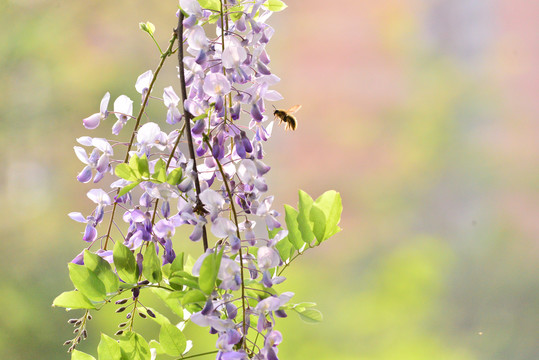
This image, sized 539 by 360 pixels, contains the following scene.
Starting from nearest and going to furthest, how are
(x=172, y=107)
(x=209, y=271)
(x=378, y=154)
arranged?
(x=209, y=271) → (x=172, y=107) → (x=378, y=154)

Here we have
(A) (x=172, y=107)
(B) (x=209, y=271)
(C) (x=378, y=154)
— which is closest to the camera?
(B) (x=209, y=271)

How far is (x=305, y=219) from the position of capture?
0.48 m

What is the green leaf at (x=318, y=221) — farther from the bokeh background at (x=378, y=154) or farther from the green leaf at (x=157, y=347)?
the bokeh background at (x=378, y=154)

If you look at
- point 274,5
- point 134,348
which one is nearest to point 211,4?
point 274,5

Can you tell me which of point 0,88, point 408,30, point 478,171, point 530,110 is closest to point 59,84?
point 0,88

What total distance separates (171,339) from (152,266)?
65 millimetres

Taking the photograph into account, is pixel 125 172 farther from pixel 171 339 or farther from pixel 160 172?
pixel 171 339

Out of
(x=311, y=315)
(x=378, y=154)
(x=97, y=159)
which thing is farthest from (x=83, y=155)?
(x=378, y=154)

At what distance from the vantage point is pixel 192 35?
0.41 metres

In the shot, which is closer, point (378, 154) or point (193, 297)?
point (193, 297)

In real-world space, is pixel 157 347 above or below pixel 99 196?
below

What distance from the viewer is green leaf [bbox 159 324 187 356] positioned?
44 centimetres

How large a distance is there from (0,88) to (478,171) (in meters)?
1.86

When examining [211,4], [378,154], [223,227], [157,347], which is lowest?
[378,154]
